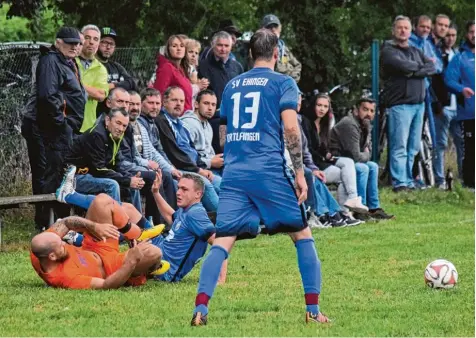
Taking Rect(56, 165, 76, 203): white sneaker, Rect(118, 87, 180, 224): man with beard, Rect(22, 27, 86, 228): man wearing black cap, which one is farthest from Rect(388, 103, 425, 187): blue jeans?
Rect(56, 165, 76, 203): white sneaker

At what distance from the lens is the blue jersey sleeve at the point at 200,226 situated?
1155cm

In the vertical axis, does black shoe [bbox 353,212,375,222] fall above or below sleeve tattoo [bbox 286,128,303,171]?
below

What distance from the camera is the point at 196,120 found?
15992 mm

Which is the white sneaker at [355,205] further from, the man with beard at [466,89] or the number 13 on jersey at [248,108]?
the number 13 on jersey at [248,108]

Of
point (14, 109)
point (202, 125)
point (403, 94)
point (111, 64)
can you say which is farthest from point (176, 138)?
point (403, 94)

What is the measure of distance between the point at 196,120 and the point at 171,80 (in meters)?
0.92

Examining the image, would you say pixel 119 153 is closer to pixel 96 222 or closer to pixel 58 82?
pixel 58 82

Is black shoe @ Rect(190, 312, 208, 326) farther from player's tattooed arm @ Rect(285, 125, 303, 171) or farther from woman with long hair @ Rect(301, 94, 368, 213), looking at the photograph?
woman with long hair @ Rect(301, 94, 368, 213)

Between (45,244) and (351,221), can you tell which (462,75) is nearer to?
(351,221)

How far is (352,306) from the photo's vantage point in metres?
10.2

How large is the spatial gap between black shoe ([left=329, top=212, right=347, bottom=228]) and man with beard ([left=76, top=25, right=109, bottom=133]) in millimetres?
3427

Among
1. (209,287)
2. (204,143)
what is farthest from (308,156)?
(209,287)

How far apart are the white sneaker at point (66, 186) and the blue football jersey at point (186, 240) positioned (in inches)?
97.9

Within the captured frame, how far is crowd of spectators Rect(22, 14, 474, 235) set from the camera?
47.6 ft
